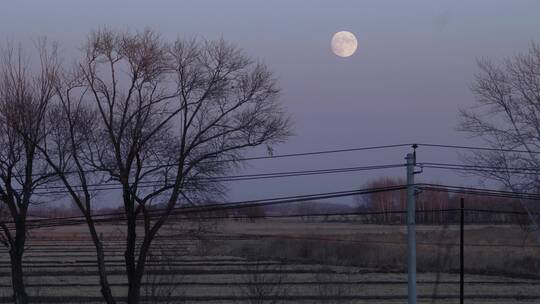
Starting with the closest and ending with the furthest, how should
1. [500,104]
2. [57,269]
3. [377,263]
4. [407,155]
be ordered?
[407,155] → [500,104] → [57,269] → [377,263]

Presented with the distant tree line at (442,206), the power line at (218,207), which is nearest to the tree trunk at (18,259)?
the power line at (218,207)

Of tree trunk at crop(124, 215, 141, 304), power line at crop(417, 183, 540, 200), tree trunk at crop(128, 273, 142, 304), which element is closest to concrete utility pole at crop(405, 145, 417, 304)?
power line at crop(417, 183, 540, 200)

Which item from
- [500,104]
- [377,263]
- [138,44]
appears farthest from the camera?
[377,263]

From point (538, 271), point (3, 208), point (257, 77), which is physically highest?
point (257, 77)

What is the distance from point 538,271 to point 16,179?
35.5 meters

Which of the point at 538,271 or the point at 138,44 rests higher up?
the point at 138,44

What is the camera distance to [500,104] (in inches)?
995

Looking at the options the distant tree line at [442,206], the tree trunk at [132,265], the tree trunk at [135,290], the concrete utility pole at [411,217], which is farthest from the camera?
the distant tree line at [442,206]

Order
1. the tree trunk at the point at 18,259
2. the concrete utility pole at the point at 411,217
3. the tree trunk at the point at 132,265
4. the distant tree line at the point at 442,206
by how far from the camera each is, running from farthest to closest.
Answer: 1. the distant tree line at the point at 442,206
2. the tree trunk at the point at 18,259
3. the tree trunk at the point at 132,265
4. the concrete utility pole at the point at 411,217

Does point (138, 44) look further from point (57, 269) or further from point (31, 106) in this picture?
point (57, 269)

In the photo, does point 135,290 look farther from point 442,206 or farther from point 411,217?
point 442,206

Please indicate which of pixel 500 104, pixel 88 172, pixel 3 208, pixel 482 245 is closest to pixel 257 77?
pixel 88 172

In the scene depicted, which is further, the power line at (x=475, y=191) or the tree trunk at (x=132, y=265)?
the tree trunk at (x=132, y=265)

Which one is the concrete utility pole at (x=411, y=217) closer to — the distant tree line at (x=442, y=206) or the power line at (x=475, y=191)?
the power line at (x=475, y=191)
